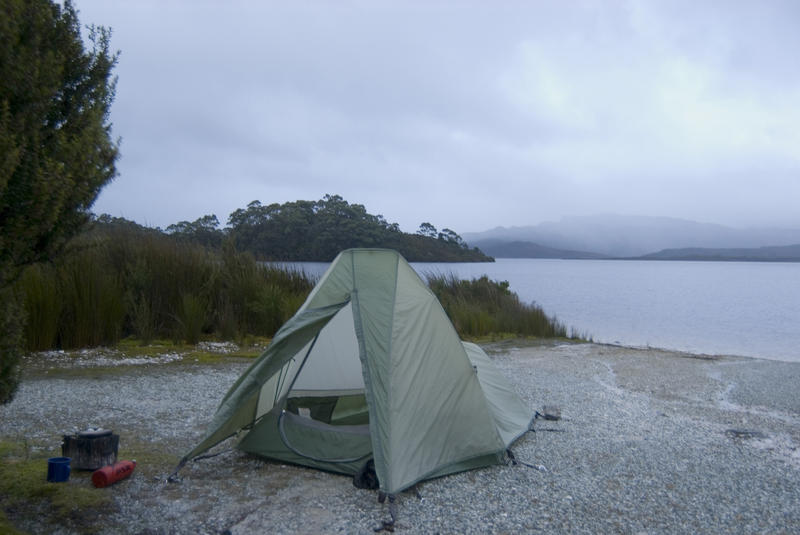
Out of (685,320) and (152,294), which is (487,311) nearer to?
(152,294)

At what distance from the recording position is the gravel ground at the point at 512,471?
3.92m

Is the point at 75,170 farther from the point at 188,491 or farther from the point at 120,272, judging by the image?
the point at 120,272

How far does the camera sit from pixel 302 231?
2055 centimetres

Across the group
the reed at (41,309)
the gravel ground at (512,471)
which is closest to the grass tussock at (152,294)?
the reed at (41,309)

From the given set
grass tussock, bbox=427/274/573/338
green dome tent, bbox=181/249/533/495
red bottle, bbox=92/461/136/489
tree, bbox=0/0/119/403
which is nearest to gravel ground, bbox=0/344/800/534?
red bottle, bbox=92/461/136/489

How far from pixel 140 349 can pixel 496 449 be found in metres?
6.73

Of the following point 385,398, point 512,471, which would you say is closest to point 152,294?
point 385,398

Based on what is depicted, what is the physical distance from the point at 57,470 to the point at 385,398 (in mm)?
2339

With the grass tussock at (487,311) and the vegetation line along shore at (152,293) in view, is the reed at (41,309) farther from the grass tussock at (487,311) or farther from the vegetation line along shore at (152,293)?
the grass tussock at (487,311)

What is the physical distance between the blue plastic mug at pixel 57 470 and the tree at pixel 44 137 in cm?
101

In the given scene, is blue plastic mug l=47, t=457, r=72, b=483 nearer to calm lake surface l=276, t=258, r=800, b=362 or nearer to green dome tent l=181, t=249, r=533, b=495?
green dome tent l=181, t=249, r=533, b=495

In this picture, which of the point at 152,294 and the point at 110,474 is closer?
the point at 110,474

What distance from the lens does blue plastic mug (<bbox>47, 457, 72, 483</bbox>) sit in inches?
162

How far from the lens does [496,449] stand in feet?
16.4
